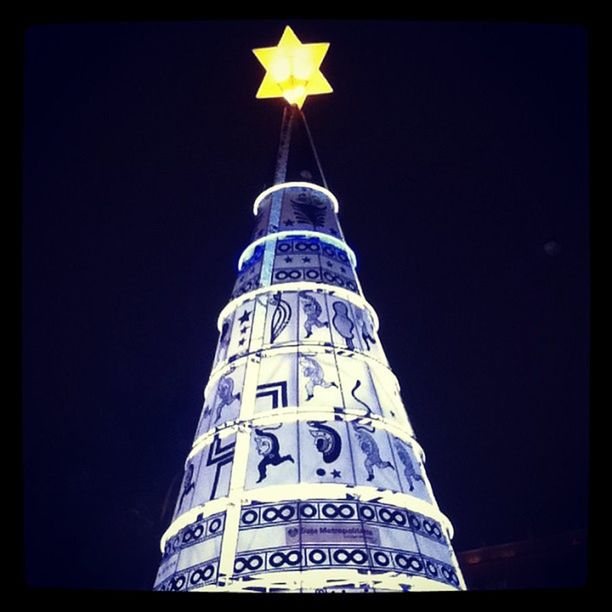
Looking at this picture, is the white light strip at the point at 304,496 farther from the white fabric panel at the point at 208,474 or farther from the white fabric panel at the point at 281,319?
the white fabric panel at the point at 281,319

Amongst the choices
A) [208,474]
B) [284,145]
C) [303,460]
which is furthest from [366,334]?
[284,145]

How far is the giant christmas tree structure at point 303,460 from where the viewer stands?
11.4 feet

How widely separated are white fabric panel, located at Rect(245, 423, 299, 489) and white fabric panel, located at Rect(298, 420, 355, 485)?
0.18 ft

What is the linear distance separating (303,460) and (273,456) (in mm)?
185

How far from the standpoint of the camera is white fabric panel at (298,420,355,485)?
3736 millimetres

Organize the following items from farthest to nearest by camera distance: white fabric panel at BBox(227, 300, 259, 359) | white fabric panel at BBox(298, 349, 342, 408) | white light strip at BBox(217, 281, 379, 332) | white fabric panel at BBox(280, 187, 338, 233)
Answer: white fabric panel at BBox(280, 187, 338, 233)
white light strip at BBox(217, 281, 379, 332)
white fabric panel at BBox(227, 300, 259, 359)
white fabric panel at BBox(298, 349, 342, 408)

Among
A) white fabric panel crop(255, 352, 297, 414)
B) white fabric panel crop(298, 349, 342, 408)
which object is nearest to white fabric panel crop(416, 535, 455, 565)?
white fabric panel crop(298, 349, 342, 408)

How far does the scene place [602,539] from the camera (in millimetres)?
3854

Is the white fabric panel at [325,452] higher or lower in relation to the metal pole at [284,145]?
lower

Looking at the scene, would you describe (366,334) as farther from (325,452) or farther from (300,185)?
(300,185)

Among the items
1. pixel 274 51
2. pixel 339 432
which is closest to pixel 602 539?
pixel 339 432

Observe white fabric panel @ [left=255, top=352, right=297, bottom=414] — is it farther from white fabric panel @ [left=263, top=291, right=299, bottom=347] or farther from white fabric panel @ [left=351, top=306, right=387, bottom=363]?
white fabric panel @ [left=351, top=306, right=387, bottom=363]

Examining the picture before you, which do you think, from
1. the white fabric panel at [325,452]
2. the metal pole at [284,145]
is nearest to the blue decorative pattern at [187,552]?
the white fabric panel at [325,452]

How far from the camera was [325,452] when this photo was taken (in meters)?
3.84
